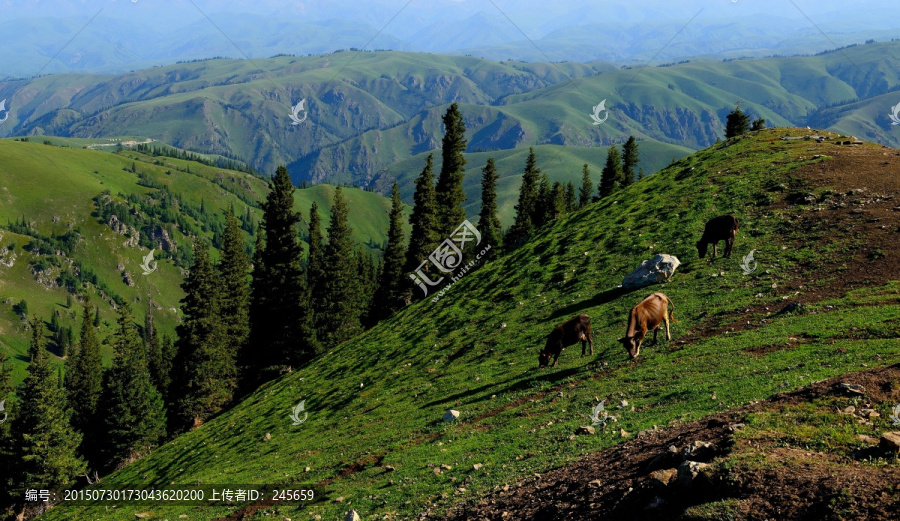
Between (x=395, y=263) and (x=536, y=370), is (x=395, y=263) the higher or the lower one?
the lower one

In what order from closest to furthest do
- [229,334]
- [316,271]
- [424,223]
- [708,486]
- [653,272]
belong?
[708,486] → [653,272] → [424,223] → [229,334] → [316,271]

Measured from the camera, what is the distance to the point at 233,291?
68812mm

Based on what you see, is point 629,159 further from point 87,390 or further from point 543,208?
point 87,390

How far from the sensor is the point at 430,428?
21016 millimetres

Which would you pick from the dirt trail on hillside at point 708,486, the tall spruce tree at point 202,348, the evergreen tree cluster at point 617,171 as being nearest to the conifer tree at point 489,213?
the evergreen tree cluster at point 617,171

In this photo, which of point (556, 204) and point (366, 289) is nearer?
point (556, 204)

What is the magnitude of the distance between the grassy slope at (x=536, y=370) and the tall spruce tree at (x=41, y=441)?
70.1 ft

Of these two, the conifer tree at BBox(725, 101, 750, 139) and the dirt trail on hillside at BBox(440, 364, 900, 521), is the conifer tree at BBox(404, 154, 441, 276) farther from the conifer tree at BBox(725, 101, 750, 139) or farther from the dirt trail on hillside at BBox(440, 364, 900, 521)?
the dirt trail on hillside at BBox(440, 364, 900, 521)

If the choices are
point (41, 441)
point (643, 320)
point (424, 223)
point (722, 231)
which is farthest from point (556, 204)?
point (41, 441)

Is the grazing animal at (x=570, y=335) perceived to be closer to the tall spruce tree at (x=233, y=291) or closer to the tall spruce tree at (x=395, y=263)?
the tall spruce tree at (x=395, y=263)

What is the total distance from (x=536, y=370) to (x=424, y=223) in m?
47.4

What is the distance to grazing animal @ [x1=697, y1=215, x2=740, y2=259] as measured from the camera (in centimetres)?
2755

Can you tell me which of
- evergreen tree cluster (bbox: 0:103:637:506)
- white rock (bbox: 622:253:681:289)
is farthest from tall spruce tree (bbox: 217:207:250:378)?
white rock (bbox: 622:253:681:289)

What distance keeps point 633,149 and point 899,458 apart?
10805 centimetres
